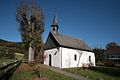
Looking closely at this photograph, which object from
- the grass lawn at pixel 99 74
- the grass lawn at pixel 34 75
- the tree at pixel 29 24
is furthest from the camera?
the tree at pixel 29 24

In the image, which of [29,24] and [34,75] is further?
[29,24]

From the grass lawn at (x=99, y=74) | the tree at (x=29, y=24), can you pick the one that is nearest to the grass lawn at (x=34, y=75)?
the grass lawn at (x=99, y=74)

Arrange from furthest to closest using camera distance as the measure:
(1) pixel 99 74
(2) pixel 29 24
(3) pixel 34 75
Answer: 1. (2) pixel 29 24
2. (1) pixel 99 74
3. (3) pixel 34 75

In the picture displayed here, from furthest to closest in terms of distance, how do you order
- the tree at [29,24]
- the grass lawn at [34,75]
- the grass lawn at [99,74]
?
the tree at [29,24], the grass lawn at [99,74], the grass lawn at [34,75]

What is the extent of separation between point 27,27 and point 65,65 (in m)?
11.4

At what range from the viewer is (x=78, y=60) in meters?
33.0

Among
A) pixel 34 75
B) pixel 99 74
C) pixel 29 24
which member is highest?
pixel 29 24

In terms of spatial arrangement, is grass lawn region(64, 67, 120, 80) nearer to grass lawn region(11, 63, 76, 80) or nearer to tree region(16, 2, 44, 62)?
grass lawn region(11, 63, 76, 80)

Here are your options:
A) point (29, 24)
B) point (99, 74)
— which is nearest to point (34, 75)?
point (99, 74)

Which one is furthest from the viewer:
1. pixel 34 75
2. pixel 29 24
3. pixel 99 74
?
pixel 29 24

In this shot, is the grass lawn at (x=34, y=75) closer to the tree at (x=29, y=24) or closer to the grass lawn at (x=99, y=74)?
the grass lawn at (x=99, y=74)

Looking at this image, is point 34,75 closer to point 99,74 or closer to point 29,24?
point 99,74

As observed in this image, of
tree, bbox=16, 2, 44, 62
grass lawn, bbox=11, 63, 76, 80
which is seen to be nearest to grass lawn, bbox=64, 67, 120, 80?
grass lawn, bbox=11, 63, 76, 80

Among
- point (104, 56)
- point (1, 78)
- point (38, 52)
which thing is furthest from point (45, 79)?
point (104, 56)
